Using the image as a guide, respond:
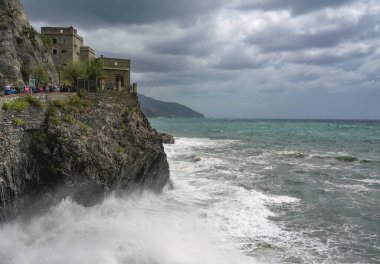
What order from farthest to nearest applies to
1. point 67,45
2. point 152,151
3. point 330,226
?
1. point 67,45
2. point 152,151
3. point 330,226

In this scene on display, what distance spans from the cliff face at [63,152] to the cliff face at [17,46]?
9395mm

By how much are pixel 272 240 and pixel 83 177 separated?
11.1 meters

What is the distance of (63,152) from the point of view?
64.2 ft

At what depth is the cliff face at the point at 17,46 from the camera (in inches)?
1179

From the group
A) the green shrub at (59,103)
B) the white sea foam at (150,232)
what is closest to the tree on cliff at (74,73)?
the green shrub at (59,103)

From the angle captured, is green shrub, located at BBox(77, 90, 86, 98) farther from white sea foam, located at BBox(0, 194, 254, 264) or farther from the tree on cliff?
the tree on cliff

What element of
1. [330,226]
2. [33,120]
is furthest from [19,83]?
[330,226]

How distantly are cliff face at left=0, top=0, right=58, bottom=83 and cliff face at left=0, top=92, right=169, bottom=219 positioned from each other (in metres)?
9.40

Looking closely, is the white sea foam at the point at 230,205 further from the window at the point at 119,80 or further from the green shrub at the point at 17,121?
the green shrub at the point at 17,121

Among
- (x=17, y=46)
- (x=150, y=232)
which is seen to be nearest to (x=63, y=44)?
(x=17, y=46)

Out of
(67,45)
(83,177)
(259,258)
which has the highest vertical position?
(67,45)

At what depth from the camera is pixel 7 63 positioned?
29844 mm

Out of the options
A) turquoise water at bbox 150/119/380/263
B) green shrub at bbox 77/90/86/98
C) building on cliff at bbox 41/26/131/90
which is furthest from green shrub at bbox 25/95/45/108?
building on cliff at bbox 41/26/131/90

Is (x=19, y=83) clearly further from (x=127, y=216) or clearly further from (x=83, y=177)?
(x=127, y=216)
